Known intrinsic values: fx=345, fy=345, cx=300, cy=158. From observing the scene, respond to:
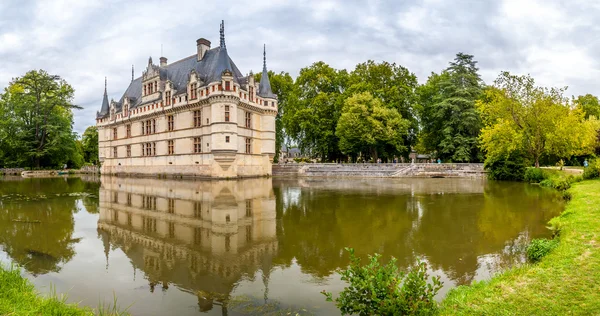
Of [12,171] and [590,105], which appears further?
[590,105]

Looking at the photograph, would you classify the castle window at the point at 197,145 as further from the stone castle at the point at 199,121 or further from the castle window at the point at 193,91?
the castle window at the point at 193,91

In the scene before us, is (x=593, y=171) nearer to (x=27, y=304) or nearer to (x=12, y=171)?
(x=27, y=304)

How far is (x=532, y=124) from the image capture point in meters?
26.3

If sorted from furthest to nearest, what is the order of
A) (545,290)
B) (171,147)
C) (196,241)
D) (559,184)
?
1. (171,147)
2. (559,184)
3. (196,241)
4. (545,290)

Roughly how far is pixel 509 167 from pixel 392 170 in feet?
34.1

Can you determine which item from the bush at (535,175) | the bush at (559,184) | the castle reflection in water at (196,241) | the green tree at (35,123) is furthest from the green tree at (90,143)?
the bush at (559,184)

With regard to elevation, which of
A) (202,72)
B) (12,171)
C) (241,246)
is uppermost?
(202,72)

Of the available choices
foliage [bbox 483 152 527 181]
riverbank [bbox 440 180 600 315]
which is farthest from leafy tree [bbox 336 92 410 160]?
riverbank [bbox 440 180 600 315]

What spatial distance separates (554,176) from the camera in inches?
882

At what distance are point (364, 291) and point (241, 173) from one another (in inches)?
1153

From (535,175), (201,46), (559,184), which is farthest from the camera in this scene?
(201,46)

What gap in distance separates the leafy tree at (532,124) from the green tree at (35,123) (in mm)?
50373

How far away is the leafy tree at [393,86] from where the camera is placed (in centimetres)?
4322

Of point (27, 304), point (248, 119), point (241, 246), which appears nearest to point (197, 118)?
point (248, 119)
